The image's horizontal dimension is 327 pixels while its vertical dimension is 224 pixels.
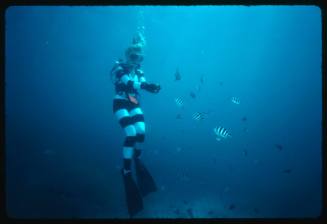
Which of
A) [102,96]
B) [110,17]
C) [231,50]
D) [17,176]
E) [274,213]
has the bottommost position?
[274,213]

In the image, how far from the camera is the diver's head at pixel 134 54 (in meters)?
7.16

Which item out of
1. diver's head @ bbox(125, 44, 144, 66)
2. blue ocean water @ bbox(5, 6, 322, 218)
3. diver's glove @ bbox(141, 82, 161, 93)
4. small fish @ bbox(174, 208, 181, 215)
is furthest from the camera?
blue ocean water @ bbox(5, 6, 322, 218)

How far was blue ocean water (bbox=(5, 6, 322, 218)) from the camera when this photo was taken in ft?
37.7

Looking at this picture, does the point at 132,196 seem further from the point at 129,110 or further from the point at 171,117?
the point at 171,117

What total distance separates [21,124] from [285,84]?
2023 inches

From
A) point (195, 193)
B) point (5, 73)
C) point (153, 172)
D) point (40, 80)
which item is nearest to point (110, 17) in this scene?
point (40, 80)

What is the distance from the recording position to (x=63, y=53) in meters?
61.2

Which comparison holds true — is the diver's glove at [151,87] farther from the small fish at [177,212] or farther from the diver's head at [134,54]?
the small fish at [177,212]

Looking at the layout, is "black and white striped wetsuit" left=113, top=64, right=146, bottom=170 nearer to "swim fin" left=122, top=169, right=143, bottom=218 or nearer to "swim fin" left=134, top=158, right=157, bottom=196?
"swim fin" left=122, top=169, right=143, bottom=218

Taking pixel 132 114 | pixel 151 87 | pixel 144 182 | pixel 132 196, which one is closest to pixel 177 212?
pixel 144 182

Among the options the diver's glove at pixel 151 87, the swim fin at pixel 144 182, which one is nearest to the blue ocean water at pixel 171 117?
the swim fin at pixel 144 182

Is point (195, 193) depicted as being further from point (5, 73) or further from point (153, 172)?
point (5, 73)

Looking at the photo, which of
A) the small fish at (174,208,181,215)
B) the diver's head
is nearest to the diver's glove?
the diver's head

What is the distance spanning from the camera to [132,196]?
6.81m
